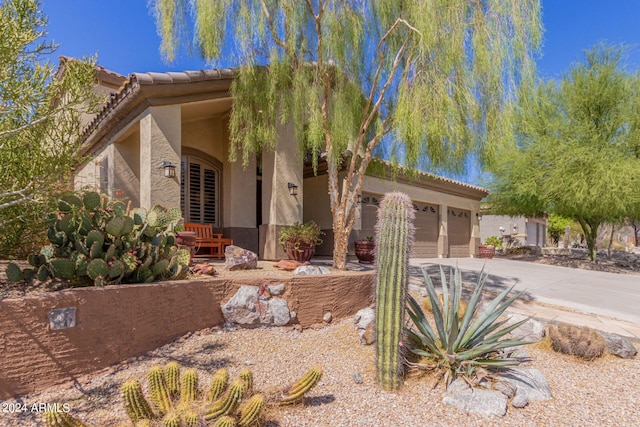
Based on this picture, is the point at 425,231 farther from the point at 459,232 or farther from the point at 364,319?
the point at 364,319

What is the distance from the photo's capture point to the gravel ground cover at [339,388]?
3.47 meters

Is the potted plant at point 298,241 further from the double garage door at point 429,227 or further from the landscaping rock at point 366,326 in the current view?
the double garage door at point 429,227

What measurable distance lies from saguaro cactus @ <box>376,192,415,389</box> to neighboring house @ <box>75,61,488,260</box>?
490 cm

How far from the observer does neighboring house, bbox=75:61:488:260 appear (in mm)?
7891

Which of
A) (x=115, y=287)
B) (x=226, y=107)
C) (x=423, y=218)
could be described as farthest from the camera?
(x=423, y=218)

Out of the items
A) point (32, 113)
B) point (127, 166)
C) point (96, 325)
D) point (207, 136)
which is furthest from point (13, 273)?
point (207, 136)

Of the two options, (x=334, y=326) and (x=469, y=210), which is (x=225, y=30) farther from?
(x=469, y=210)

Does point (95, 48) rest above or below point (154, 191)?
above

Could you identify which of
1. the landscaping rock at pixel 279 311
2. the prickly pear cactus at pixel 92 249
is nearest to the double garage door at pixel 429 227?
the landscaping rock at pixel 279 311

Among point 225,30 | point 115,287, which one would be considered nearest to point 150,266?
point 115,287

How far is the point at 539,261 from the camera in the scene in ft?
57.1

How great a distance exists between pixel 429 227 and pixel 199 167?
34.6 ft

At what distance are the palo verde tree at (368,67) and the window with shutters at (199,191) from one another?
2.16m

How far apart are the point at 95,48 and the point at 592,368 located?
775cm
